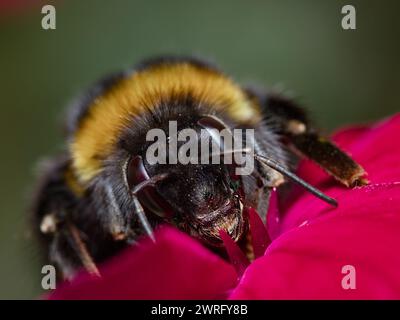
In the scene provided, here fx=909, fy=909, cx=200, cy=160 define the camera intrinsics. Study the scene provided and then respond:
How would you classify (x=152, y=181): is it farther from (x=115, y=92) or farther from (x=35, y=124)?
(x=35, y=124)

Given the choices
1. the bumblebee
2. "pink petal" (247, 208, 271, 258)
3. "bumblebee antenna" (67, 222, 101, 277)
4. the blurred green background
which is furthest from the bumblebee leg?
the blurred green background

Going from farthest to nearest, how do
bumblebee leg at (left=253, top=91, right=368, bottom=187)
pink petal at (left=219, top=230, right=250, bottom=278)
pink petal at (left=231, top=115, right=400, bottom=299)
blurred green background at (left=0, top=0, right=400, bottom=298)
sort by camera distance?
blurred green background at (left=0, top=0, right=400, bottom=298) → bumblebee leg at (left=253, top=91, right=368, bottom=187) → pink petal at (left=219, top=230, right=250, bottom=278) → pink petal at (left=231, top=115, right=400, bottom=299)

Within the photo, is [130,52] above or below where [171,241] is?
above

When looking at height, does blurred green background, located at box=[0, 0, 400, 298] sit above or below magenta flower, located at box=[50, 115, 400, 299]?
above

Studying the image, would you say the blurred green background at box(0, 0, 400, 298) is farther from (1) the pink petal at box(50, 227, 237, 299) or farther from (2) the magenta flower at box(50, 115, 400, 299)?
(1) the pink petal at box(50, 227, 237, 299)

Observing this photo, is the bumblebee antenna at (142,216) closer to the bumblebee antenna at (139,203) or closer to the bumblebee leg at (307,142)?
the bumblebee antenna at (139,203)

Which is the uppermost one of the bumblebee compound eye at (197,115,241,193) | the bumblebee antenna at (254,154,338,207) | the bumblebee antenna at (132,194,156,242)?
the bumblebee compound eye at (197,115,241,193)
